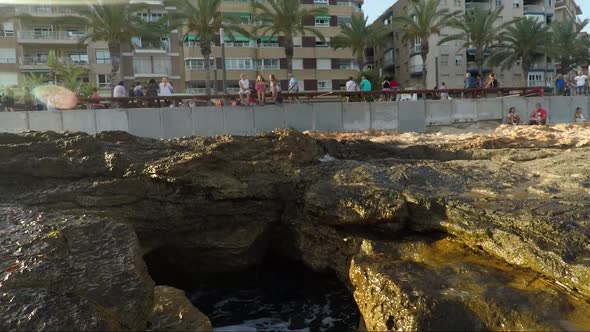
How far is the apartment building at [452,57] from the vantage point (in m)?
53.1

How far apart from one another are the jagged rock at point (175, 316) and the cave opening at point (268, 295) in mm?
1575

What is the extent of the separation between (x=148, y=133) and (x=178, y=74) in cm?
3427

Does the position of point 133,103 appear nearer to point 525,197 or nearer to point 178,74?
point 525,197

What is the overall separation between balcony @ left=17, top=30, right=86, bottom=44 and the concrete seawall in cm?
3332

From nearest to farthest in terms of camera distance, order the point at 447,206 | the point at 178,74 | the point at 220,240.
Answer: the point at 447,206
the point at 220,240
the point at 178,74

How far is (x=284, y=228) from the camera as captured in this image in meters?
Result: 7.73

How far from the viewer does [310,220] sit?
7.06m

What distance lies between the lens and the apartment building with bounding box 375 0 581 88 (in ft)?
174

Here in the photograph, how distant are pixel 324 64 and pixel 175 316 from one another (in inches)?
1961

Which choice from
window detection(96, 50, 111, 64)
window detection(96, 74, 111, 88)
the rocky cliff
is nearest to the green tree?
window detection(96, 74, 111, 88)

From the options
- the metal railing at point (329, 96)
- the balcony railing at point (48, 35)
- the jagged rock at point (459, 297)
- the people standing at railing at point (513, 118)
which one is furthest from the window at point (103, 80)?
the jagged rock at point (459, 297)

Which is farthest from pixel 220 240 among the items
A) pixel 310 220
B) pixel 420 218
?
pixel 420 218

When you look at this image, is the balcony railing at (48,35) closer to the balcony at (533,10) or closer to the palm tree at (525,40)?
the palm tree at (525,40)

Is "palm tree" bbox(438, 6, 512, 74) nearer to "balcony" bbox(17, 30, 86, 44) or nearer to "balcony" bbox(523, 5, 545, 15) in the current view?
"balcony" bbox(523, 5, 545, 15)
